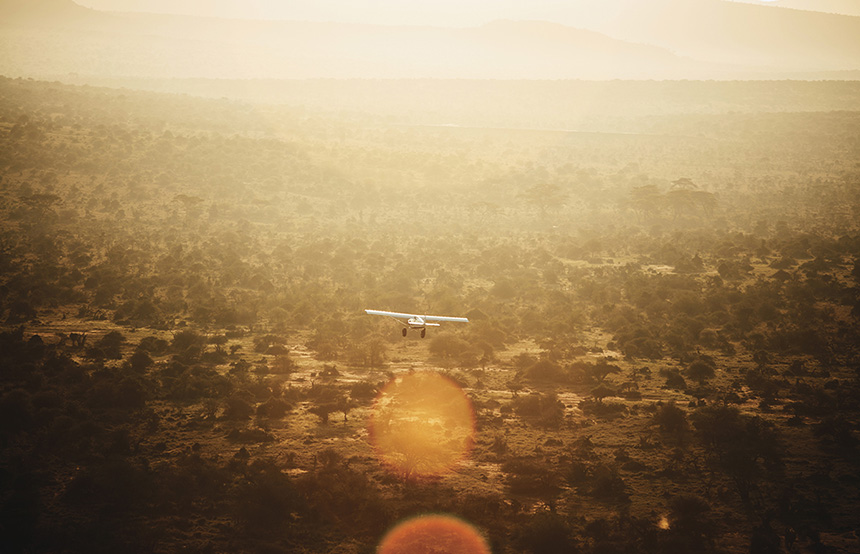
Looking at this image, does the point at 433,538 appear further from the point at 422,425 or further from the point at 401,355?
the point at 401,355

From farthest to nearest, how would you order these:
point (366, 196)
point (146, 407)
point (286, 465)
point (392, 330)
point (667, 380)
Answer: point (366, 196) → point (392, 330) → point (667, 380) → point (146, 407) → point (286, 465)

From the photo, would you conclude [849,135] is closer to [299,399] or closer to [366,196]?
[366,196]

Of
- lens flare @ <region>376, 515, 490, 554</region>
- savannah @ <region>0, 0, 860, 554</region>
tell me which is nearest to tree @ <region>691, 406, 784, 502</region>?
savannah @ <region>0, 0, 860, 554</region>

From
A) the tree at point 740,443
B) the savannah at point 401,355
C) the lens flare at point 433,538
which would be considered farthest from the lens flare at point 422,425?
the tree at point 740,443

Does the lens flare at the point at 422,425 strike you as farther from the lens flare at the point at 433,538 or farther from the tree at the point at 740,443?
the tree at the point at 740,443

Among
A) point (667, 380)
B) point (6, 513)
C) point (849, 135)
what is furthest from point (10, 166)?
point (849, 135)
